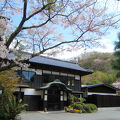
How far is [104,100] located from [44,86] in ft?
29.9

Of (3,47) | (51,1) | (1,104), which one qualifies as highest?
(51,1)

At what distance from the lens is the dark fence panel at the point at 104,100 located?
60.0 feet

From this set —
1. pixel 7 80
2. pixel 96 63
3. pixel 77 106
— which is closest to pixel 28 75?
pixel 7 80

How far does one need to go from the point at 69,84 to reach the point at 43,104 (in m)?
4.84

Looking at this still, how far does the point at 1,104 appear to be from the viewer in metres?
7.79

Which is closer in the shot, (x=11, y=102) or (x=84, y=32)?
(x=84, y=32)

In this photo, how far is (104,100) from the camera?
18922mm

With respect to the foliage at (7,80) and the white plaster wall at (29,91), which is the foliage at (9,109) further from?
the white plaster wall at (29,91)

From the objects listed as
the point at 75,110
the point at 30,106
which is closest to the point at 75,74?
the point at 75,110

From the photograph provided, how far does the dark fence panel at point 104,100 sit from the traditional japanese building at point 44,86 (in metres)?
2.61

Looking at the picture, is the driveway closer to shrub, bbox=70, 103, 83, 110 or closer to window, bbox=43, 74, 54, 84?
shrub, bbox=70, 103, 83, 110

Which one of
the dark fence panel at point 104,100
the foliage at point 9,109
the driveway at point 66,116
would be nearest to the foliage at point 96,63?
the dark fence panel at point 104,100

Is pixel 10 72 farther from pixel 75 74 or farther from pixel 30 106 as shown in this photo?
pixel 75 74

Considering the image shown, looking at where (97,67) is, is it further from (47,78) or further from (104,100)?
(47,78)
